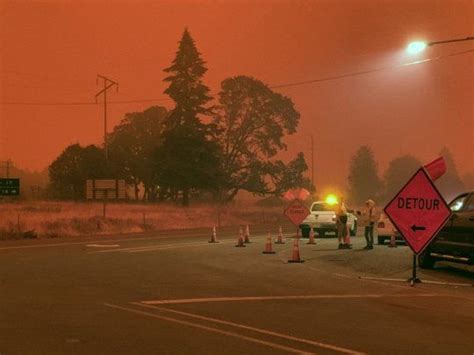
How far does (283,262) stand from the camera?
19.8m

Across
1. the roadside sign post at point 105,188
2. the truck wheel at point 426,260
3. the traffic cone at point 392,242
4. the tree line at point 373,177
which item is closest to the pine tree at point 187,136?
the roadside sign post at point 105,188

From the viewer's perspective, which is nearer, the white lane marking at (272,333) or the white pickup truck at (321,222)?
the white lane marking at (272,333)

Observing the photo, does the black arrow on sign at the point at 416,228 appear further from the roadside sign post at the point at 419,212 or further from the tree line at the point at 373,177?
the tree line at the point at 373,177

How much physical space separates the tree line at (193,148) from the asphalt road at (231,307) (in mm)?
47383

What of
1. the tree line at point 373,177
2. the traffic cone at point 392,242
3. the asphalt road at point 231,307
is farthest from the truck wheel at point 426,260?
the tree line at point 373,177

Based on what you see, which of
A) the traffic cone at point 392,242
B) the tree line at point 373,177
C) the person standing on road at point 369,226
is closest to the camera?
the person standing on road at point 369,226

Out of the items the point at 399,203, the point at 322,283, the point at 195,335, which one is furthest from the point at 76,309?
the point at 399,203

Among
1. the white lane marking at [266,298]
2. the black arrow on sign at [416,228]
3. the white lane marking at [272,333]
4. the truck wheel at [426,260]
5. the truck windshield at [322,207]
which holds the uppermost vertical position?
the truck windshield at [322,207]

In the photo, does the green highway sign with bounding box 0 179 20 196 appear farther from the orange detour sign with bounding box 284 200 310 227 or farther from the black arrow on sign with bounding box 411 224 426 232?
the black arrow on sign with bounding box 411 224 426 232

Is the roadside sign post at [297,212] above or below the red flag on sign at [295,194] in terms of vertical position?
below

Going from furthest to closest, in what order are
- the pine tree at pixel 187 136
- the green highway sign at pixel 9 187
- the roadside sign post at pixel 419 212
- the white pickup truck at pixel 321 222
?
the pine tree at pixel 187 136, the green highway sign at pixel 9 187, the white pickup truck at pixel 321 222, the roadside sign post at pixel 419 212

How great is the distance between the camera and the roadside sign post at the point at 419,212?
1425 centimetres

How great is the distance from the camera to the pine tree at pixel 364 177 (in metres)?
177

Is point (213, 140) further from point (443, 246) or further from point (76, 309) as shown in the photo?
point (76, 309)
